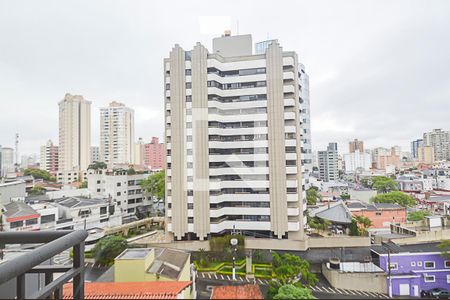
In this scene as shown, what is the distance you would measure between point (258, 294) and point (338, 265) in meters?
4.13

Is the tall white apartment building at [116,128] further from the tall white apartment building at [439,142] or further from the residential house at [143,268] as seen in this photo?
the tall white apartment building at [439,142]

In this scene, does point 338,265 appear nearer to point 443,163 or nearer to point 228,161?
point 228,161

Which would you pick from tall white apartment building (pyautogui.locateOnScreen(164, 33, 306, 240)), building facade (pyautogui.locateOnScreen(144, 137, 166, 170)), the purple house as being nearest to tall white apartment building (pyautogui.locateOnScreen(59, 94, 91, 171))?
tall white apartment building (pyautogui.locateOnScreen(164, 33, 306, 240))

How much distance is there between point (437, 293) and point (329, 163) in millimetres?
20376

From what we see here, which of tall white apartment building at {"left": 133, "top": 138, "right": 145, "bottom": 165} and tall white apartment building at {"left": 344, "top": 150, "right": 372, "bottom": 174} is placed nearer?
tall white apartment building at {"left": 133, "top": 138, "right": 145, "bottom": 165}

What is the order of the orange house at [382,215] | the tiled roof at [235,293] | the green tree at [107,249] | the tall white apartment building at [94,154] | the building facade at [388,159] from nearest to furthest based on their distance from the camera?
the tiled roof at [235,293] < the green tree at [107,249] < the tall white apartment building at [94,154] < the orange house at [382,215] < the building facade at [388,159]

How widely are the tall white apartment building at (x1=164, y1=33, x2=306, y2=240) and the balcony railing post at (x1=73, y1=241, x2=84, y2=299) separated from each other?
566 cm

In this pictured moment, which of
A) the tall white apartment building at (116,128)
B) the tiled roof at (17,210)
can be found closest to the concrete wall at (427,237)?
the tiled roof at (17,210)

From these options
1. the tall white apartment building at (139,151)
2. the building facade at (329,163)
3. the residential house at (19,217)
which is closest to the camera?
the residential house at (19,217)

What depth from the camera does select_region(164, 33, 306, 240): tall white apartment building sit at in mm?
7098

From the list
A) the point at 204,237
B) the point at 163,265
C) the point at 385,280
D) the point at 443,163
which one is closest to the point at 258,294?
the point at 163,265

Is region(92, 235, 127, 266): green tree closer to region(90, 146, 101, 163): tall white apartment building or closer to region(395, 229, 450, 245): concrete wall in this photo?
region(90, 146, 101, 163): tall white apartment building

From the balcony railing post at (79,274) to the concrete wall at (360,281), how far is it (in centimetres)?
387

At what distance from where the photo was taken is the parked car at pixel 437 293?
4180 mm
